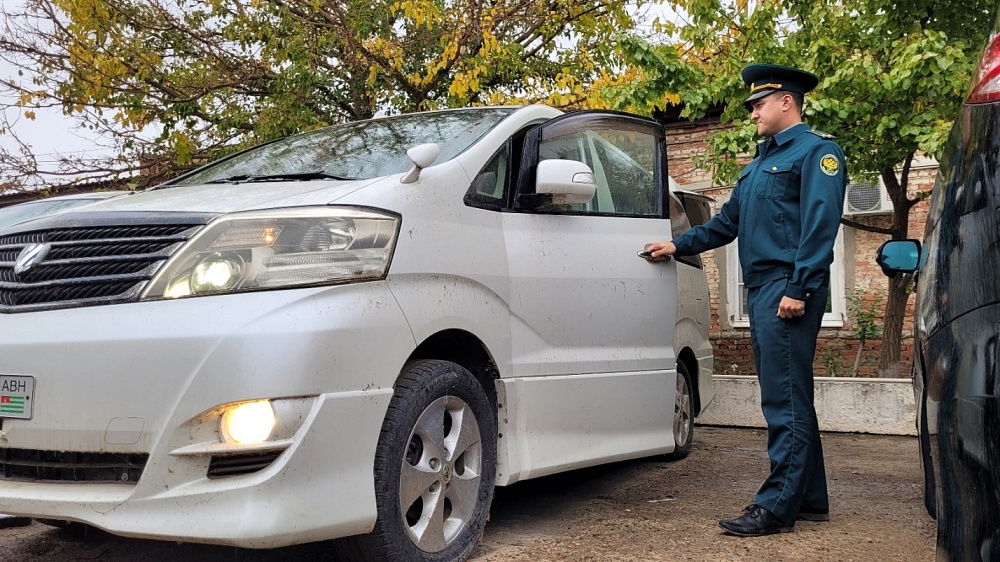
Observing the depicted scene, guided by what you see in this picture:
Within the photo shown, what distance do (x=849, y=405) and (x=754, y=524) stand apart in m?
3.86

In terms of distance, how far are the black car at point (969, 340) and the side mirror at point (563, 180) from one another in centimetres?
187

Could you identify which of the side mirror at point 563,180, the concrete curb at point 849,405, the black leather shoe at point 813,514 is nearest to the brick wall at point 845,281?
the concrete curb at point 849,405

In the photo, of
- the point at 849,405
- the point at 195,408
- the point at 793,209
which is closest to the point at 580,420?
the point at 793,209

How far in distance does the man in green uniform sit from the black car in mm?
1931

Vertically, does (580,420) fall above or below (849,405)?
above

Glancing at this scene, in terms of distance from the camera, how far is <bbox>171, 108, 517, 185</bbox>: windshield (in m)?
3.67

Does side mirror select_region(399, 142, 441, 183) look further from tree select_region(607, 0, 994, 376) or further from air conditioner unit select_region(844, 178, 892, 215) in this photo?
air conditioner unit select_region(844, 178, 892, 215)

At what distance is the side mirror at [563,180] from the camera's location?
3652 millimetres

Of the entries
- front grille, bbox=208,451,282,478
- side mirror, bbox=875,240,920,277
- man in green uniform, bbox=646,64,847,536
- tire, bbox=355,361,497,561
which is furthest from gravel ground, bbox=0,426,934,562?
side mirror, bbox=875,240,920,277

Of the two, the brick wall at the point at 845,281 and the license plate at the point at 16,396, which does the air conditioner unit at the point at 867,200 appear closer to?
the brick wall at the point at 845,281

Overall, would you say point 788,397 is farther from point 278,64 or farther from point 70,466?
point 278,64

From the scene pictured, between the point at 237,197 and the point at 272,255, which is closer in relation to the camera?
the point at 272,255

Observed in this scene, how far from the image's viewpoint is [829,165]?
3.88 metres

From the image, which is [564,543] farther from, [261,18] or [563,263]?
[261,18]
